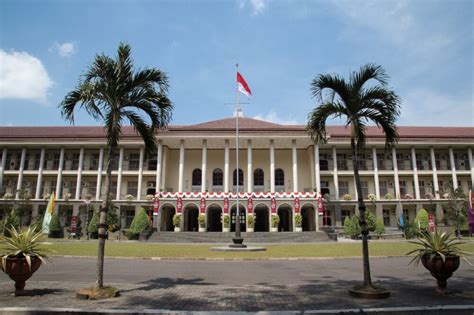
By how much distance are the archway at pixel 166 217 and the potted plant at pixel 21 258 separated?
30.1 m

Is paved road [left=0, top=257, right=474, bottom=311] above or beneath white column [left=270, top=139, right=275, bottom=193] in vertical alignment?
beneath

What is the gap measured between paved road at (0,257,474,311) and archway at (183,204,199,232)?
26.3 m

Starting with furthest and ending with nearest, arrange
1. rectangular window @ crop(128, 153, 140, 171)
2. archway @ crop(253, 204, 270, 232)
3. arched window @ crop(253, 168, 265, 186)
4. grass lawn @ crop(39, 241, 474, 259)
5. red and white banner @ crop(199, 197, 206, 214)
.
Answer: arched window @ crop(253, 168, 265, 186) → rectangular window @ crop(128, 153, 140, 171) → archway @ crop(253, 204, 270, 232) → red and white banner @ crop(199, 197, 206, 214) → grass lawn @ crop(39, 241, 474, 259)

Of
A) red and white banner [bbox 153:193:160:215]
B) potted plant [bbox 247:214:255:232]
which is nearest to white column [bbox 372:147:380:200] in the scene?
potted plant [bbox 247:214:255:232]

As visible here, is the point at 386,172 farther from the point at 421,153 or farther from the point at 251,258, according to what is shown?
the point at 251,258

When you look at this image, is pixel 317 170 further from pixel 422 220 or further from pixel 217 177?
pixel 217 177

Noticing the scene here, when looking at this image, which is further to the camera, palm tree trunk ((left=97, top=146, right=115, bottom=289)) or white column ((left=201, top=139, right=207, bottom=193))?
white column ((left=201, top=139, right=207, bottom=193))

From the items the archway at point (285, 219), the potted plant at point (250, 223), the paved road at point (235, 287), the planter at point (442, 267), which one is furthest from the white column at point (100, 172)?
the planter at point (442, 267)

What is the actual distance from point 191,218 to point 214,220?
8.86 ft

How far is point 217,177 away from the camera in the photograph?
44.2 metres

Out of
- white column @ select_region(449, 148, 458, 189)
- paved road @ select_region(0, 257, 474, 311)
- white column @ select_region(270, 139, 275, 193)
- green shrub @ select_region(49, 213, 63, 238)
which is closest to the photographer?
paved road @ select_region(0, 257, 474, 311)

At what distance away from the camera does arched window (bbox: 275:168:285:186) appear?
1726 inches

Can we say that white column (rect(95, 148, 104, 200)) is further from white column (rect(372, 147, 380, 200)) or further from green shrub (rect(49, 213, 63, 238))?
white column (rect(372, 147, 380, 200))

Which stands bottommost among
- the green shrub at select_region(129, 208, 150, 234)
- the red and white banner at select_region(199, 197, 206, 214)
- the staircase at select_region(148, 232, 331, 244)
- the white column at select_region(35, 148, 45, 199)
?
the staircase at select_region(148, 232, 331, 244)
